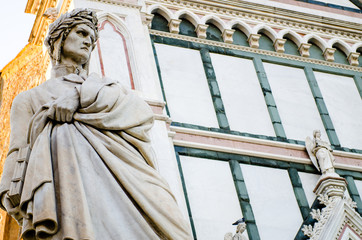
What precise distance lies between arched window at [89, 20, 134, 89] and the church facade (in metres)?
0.02

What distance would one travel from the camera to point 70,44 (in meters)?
4.56

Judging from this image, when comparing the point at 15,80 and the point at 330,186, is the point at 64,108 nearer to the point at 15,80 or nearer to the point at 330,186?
the point at 330,186

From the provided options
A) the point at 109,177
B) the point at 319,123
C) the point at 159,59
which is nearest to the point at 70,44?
the point at 109,177

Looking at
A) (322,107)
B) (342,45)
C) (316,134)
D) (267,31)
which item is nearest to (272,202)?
(316,134)

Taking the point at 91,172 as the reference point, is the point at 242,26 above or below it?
above

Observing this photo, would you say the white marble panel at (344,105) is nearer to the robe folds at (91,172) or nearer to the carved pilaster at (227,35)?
the carved pilaster at (227,35)

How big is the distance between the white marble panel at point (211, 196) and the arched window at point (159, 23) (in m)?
2.52

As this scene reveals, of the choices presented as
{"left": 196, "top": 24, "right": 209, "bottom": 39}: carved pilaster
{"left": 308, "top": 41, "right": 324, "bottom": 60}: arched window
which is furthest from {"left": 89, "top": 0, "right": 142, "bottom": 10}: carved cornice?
{"left": 308, "top": 41, "right": 324, "bottom": 60}: arched window

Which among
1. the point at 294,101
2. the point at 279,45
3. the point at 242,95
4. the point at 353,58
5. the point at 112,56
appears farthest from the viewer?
the point at 353,58

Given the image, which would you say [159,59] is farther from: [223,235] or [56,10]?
[223,235]

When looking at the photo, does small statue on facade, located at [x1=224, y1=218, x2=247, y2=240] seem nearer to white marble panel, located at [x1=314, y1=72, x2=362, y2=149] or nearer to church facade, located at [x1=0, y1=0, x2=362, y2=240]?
church facade, located at [x1=0, y1=0, x2=362, y2=240]

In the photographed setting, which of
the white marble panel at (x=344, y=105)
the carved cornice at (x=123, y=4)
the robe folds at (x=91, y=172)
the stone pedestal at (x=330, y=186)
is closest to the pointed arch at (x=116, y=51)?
the carved cornice at (x=123, y=4)

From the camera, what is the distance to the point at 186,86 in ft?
36.6

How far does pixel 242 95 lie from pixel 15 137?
7.54 meters
